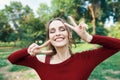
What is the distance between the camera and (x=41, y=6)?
43.2 feet

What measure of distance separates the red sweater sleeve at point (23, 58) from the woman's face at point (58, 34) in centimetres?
16

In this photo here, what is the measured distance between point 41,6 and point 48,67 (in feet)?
37.9

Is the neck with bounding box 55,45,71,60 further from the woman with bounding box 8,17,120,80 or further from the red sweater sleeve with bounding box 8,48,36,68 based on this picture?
Result: the red sweater sleeve with bounding box 8,48,36,68

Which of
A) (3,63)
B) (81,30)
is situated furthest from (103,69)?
(81,30)

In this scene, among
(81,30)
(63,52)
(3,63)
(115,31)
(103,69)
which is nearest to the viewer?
(81,30)

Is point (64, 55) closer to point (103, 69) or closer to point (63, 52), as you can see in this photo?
point (63, 52)

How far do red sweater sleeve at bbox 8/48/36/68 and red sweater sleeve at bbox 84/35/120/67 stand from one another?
12.8 inches

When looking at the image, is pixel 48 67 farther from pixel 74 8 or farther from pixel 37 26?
pixel 74 8

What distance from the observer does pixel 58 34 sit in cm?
177

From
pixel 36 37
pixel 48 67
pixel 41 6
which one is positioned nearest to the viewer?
pixel 48 67

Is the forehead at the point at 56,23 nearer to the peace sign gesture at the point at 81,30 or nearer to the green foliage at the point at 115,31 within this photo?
the peace sign gesture at the point at 81,30

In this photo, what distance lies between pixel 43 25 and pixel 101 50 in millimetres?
9650

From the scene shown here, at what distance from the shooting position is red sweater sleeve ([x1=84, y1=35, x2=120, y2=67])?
1.76 m

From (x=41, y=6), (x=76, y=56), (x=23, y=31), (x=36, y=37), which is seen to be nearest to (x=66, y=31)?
(x=76, y=56)
